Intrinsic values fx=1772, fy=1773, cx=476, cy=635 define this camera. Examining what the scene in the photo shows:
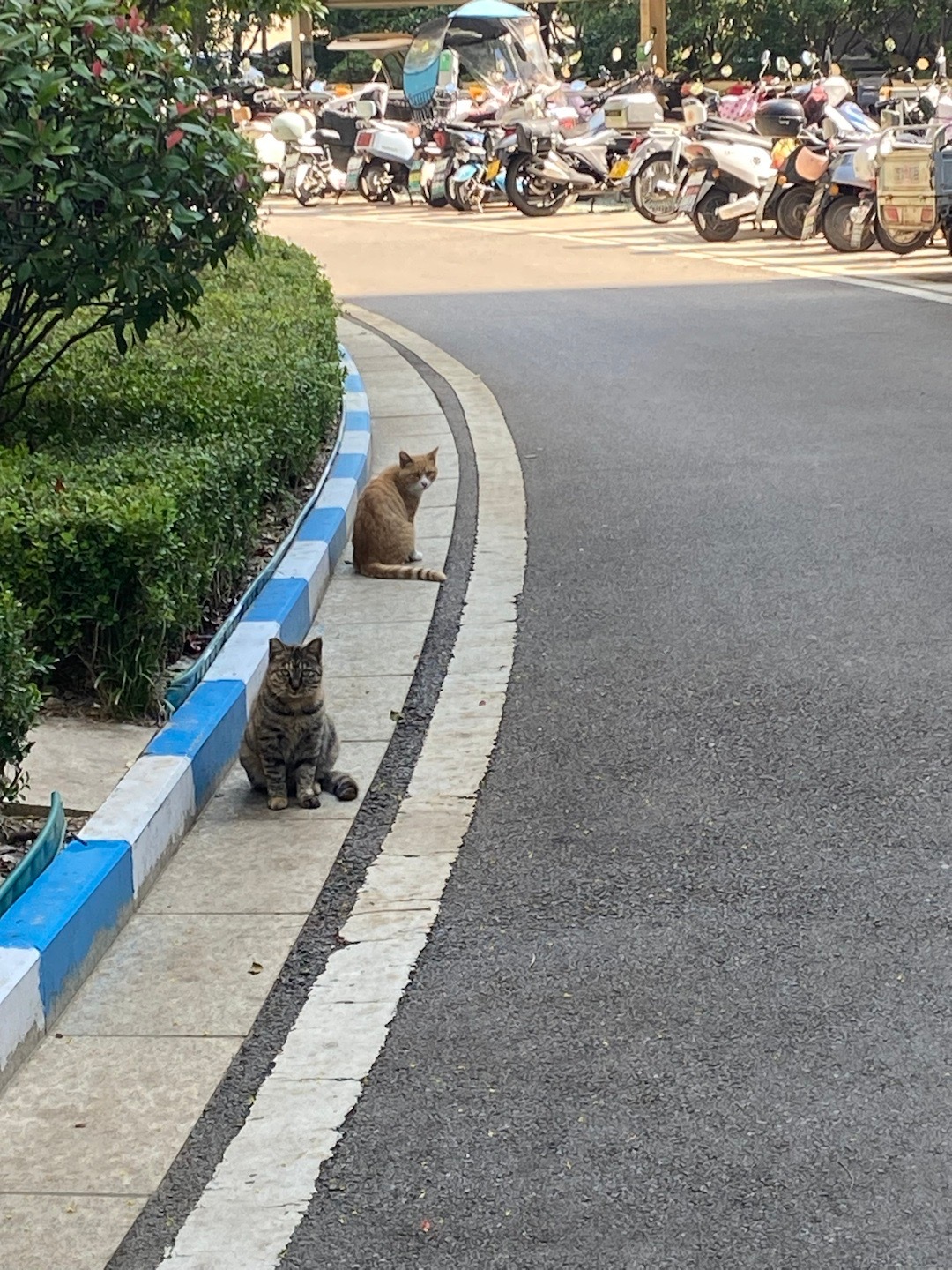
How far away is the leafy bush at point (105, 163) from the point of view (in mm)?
6848

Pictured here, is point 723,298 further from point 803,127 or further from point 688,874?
point 688,874

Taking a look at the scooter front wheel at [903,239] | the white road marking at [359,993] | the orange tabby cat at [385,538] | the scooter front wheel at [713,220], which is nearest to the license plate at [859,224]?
the scooter front wheel at [903,239]

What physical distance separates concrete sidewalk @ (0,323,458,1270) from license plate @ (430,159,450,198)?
76.6ft

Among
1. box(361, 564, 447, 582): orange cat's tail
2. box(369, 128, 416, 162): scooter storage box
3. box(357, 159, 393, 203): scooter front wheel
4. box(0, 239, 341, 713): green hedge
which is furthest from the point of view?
box(357, 159, 393, 203): scooter front wheel

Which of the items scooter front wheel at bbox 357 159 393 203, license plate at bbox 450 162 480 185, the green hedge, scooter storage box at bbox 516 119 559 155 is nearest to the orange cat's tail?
the green hedge

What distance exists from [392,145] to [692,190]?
916 cm

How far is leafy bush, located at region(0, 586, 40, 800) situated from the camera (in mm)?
4496

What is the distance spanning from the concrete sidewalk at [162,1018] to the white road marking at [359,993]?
0.47ft

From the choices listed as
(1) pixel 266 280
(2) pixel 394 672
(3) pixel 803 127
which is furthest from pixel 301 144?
(2) pixel 394 672

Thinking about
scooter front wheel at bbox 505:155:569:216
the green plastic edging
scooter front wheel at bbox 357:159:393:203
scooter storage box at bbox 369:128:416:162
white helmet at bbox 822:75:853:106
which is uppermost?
white helmet at bbox 822:75:853:106

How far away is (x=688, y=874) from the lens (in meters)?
4.71

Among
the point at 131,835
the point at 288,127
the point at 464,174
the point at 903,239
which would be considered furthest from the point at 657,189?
the point at 131,835

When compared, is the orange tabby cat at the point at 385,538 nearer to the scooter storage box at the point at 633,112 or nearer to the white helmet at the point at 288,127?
the scooter storage box at the point at 633,112

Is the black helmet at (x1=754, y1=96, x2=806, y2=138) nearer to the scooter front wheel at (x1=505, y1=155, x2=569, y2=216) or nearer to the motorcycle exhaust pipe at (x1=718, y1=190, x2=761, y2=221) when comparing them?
the motorcycle exhaust pipe at (x1=718, y1=190, x2=761, y2=221)
